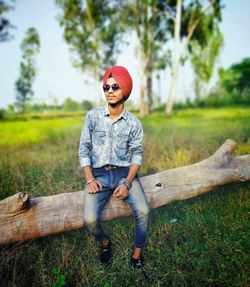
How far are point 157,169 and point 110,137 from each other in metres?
2.41

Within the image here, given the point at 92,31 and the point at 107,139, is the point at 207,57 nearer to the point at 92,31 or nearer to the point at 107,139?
the point at 92,31

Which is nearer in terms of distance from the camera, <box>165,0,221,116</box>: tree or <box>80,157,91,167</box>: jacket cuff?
<box>80,157,91,167</box>: jacket cuff

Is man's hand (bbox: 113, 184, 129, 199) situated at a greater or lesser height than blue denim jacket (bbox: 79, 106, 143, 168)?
lesser

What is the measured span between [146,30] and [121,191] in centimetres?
2002

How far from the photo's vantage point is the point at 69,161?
5.62 meters

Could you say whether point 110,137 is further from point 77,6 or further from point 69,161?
point 77,6

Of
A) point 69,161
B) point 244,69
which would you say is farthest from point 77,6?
point 69,161

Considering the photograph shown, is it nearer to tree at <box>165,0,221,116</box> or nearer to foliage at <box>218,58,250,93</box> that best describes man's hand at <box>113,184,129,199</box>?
tree at <box>165,0,221,116</box>

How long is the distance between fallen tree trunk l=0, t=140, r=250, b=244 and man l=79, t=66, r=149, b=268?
0.79 feet

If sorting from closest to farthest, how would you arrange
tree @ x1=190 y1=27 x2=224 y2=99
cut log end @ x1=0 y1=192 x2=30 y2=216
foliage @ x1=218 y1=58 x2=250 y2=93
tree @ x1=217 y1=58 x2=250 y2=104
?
cut log end @ x1=0 y1=192 x2=30 y2=216
tree @ x1=217 y1=58 x2=250 y2=104
foliage @ x1=218 y1=58 x2=250 y2=93
tree @ x1=190 y1=27 x2=224 y2=99

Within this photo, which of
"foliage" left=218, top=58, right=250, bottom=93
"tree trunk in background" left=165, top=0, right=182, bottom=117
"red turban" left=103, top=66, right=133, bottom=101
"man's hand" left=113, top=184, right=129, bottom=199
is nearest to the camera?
"man's hand" left=113, top=184, right=129, bottom=199

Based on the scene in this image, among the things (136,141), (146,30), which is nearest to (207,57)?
(146,30)

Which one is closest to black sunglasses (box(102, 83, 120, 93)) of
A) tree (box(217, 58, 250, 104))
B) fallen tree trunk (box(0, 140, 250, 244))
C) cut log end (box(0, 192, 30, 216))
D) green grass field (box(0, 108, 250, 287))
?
fallen tree trunk (box(0, 140, 250, 244))

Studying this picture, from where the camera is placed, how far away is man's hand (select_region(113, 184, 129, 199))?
8.92ft
